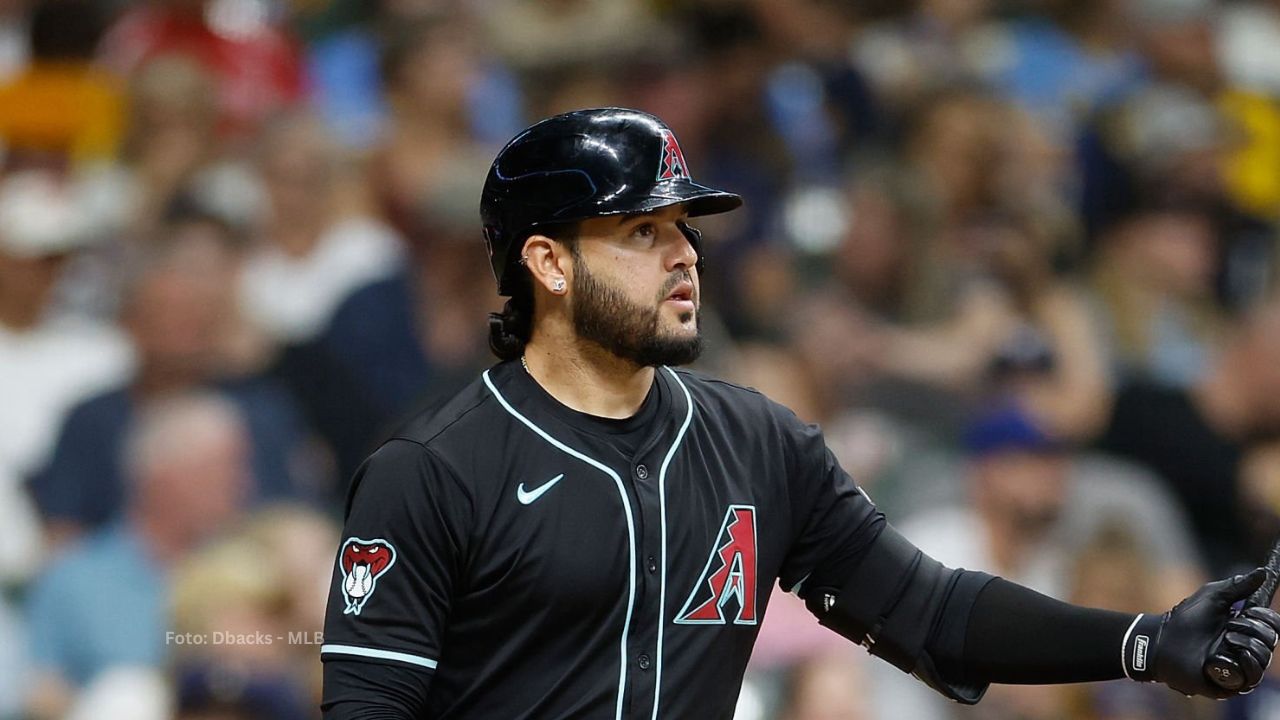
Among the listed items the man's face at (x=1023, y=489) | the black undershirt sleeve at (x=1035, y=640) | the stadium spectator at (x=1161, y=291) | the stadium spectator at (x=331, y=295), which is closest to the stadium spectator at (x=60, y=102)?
the stadium spectator at (x=331, y=295)

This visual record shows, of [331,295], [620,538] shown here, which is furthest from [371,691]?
[331,295]

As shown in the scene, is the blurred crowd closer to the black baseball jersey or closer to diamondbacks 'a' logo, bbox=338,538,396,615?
the black baseball jersey

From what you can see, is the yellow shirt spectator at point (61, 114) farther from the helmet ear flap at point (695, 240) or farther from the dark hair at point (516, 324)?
the helmet ear flap at point (695, 240)

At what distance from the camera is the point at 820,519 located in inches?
134

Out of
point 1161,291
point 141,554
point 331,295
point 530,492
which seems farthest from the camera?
point 1161,291

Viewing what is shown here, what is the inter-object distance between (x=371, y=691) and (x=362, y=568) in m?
0.21

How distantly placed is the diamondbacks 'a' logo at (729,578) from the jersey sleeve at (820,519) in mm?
142

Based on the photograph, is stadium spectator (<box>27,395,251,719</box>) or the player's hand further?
stadium spectator (<box>27,395,251,719</box>)

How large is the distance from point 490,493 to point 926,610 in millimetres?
858

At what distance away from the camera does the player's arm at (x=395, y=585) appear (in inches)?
118

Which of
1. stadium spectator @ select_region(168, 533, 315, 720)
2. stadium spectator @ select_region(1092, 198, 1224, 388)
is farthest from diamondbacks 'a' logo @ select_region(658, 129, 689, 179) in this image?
stadium spectator @ select_region(1092, 198, 1224, 388)

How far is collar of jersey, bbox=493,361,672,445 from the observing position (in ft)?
10.7

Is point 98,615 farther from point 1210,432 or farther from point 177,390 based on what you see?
point 1210,432

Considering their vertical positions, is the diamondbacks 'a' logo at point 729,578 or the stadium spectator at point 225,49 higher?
the stadium spectator at point 225,49
